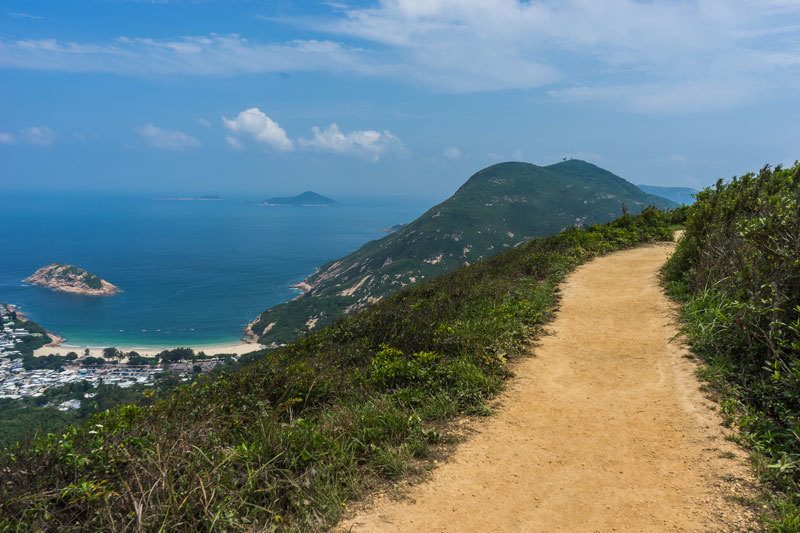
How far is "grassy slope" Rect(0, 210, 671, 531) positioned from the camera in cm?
375

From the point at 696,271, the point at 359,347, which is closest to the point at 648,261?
the point at 696,271

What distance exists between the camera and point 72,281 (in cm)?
13975

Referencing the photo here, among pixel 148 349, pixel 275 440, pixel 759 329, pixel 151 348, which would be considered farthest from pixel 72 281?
pixel 759 329

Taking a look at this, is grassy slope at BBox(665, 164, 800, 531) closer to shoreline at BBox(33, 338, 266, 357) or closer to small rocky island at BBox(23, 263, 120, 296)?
shoreline at BBox(33, 338, 266, 357)

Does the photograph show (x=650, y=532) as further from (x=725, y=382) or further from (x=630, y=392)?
(x=725, y=382)

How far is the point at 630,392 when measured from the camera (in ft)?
21.1

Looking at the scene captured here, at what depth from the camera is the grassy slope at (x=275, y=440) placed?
3750mm

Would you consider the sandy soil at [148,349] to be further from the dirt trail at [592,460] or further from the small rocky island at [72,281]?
the dirt trail at [592,460]

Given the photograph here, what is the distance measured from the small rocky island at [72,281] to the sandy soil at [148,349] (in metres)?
59.1

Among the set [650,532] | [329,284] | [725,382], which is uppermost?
[725,382]

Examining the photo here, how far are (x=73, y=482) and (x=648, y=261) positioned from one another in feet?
52.4

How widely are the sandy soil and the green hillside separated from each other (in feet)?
15.2

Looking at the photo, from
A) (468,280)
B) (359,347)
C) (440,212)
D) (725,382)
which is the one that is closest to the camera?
(725,382)

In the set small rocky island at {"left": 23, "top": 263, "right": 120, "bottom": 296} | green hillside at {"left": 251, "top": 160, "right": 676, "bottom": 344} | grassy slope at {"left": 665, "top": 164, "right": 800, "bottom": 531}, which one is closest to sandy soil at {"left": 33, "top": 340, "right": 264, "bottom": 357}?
green hillside at {"left": 251, "top": 160, "right": 676, "bottom": 344}
